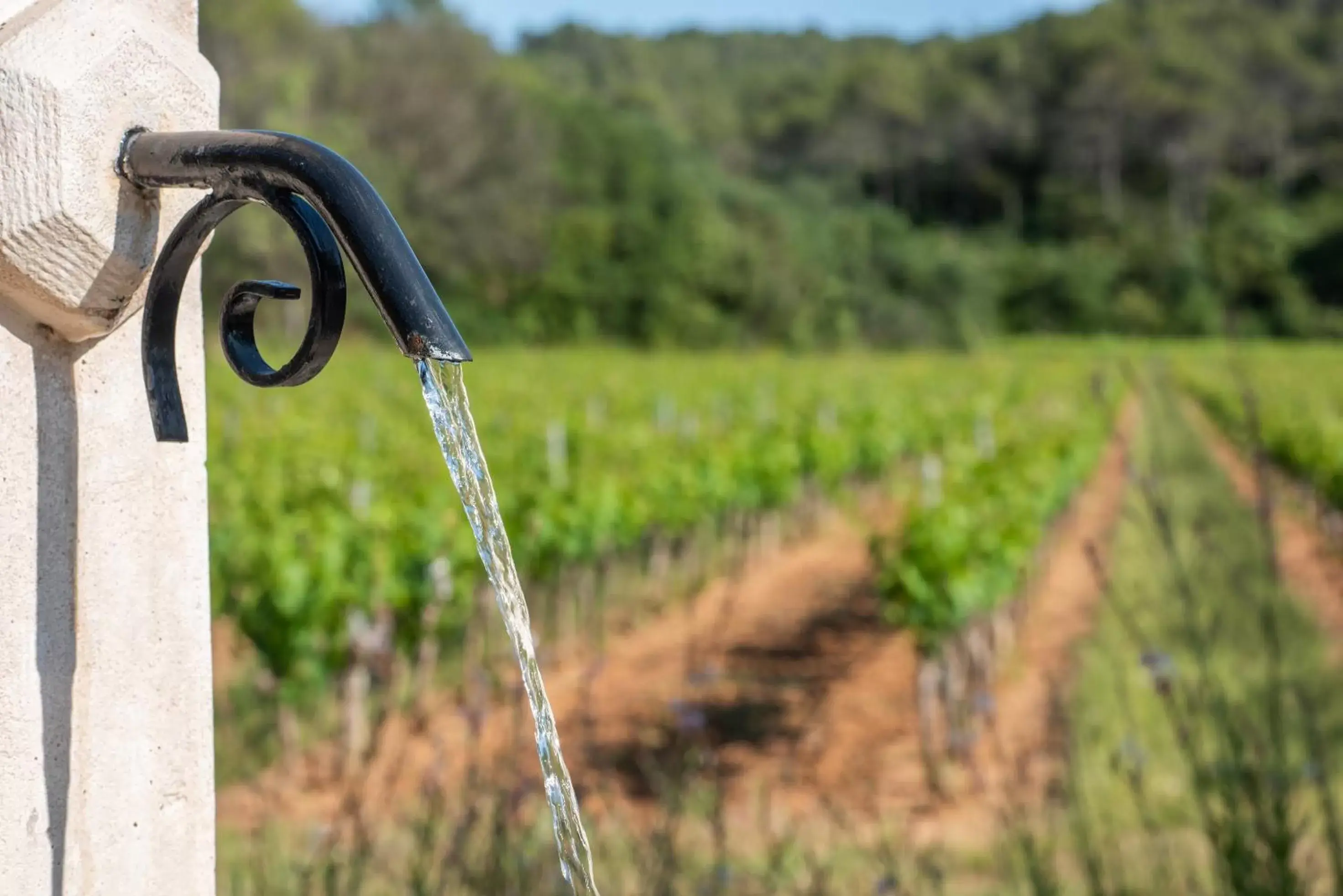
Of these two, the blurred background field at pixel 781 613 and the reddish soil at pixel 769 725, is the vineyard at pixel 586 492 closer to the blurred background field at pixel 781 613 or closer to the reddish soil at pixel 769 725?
the blurred background field at pixel 781 613

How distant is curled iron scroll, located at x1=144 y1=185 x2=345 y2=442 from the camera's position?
0.90 meters

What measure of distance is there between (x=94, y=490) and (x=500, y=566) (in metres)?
0.31

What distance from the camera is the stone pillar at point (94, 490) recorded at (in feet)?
2.90

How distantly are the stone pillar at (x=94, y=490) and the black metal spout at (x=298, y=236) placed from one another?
0.03 m

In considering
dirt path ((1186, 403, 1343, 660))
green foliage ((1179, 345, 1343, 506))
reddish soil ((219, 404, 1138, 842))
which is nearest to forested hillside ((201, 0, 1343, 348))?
green foliage ((1179, 345, 1343, 506))

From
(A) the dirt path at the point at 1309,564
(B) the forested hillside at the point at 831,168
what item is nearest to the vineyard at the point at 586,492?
(A) the dirt path at the point at 1309,564

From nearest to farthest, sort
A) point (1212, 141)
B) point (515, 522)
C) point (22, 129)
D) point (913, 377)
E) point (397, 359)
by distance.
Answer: point (22, 129) < point (515, 522) < point (913, 377) < point (397, 359) < point (1212, 141)

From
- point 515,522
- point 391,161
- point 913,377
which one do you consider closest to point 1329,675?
point 515,522

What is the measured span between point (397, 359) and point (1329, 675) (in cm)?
2877

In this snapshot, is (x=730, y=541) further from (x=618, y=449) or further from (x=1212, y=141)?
(x=1212, y=141)

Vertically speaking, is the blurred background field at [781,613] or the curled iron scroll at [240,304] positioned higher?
the curled iron scroll at [240,304]

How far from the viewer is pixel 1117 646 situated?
7.86 meters

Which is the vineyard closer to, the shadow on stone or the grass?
the grass

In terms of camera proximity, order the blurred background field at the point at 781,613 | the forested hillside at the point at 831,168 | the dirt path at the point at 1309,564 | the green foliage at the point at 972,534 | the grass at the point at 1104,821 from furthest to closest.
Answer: the forested hillside at the point at 831,168
the dirt path at the point at 1309,564
the green foliage at the point at 972,534
the blurred background field at the point at 781,613
the grass at the point at 1104,821
